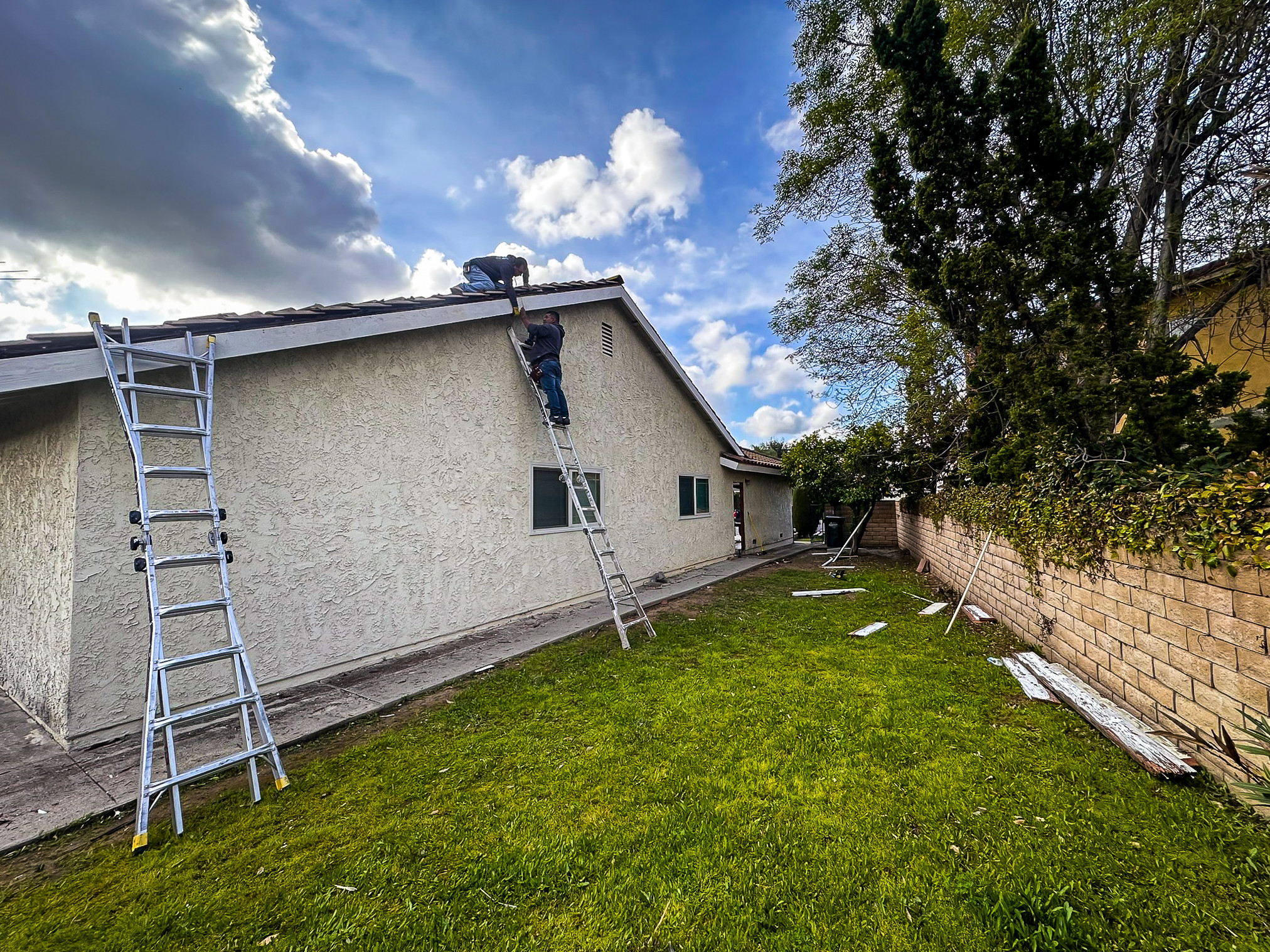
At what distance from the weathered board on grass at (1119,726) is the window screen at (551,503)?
5.39m

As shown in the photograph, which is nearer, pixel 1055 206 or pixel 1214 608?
pixel 1214 608

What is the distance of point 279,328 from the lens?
14.0ft

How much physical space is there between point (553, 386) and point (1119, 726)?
21.0 feet

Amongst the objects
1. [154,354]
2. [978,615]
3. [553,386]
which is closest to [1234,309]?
[978,615]

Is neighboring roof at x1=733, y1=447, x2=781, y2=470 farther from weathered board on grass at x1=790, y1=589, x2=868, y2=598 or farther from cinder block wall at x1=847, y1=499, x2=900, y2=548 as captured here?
weathered board on grass at x1=790, y1=589, x2=868, y2=598

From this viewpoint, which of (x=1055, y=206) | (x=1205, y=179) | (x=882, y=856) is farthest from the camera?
(x=1205, y=179)

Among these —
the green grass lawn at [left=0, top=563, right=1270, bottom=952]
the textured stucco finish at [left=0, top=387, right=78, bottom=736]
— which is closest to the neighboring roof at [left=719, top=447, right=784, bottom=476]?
the green grass lawn at [left=0, top=563, right=1270, bottom=952]

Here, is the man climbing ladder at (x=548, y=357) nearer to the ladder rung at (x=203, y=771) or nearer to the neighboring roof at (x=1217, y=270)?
the ladder rung at (x=203, y=771)

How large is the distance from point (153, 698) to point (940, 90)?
27.3 feet

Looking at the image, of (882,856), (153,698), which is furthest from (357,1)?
(882,856)

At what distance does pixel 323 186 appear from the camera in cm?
883

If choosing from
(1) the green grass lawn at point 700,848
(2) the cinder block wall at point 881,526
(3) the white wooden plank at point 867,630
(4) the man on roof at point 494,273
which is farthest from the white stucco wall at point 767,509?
(1) the green grass lawn at point 700,848

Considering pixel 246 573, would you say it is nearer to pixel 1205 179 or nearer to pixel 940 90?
pixel 940 90

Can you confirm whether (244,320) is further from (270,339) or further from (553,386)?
(553,386)
